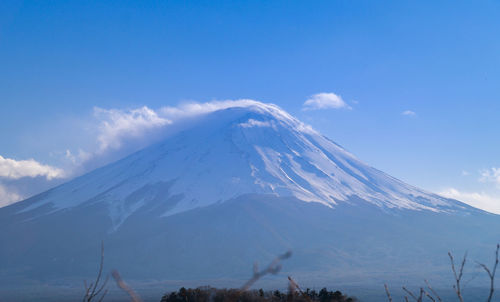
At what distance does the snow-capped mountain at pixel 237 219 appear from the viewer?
8144cm

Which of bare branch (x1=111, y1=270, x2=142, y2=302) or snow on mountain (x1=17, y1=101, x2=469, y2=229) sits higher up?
snow on mountain (x1=17, y1=101, x2=469, y2=229)

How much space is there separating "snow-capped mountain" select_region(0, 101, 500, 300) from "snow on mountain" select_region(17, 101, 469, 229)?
44 cm

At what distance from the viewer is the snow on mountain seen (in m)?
105

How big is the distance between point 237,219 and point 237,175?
1898 cm

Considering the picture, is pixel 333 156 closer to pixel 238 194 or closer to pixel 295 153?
pixel 295 153

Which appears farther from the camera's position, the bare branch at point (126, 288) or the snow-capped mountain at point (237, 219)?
the snow-capped mountain at point (237, 219)

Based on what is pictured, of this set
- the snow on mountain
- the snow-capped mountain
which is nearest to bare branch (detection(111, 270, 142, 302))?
the snow-capped mountain

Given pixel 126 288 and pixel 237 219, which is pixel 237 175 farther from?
pixel 126 288

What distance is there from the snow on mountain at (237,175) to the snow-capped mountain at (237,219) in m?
0.44

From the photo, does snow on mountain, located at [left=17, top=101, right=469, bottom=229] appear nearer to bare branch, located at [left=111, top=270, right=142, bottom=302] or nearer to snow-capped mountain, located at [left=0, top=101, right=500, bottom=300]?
snow-capped mountain, located at [left=0, top=101, right=500, bottom=300]

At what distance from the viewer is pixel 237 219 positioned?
310 feet

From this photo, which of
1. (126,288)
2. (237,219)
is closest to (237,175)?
(237,219)

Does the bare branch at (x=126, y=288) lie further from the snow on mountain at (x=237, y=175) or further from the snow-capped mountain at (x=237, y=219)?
the snow on mountain at (x=237, y=175)

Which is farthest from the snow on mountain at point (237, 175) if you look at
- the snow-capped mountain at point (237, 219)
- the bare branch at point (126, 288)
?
the bare branch at point (126, 288)
